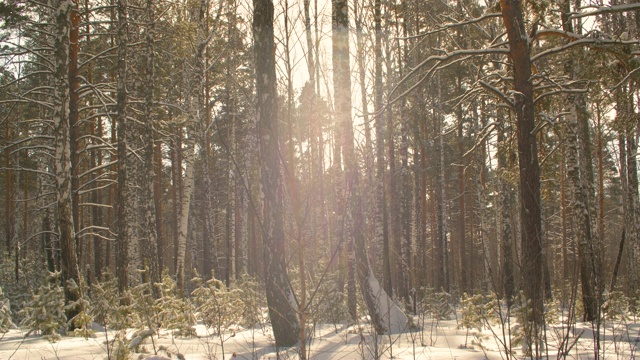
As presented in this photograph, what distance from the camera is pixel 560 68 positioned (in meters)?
11.4

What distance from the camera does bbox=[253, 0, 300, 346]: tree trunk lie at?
217 inches

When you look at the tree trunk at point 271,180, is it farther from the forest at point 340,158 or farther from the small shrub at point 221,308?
the small shrub at point 221,308

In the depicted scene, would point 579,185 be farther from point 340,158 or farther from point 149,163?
point 149,163

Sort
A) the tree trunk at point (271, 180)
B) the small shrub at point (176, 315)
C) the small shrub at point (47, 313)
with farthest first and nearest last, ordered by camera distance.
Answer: the small shrub at point (176, 315), the small shrub at point (47, 313), the tree trunk at point (271, 180)

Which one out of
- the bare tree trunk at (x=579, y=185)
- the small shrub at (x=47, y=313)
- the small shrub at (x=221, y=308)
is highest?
the bare tree trunk at (x=579, y=185)

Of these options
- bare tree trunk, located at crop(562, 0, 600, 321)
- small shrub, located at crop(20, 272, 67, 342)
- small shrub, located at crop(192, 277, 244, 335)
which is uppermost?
bare tree trunk, located at crop(562, 0, 600, 321)

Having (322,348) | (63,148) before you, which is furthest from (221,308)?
(63,148)

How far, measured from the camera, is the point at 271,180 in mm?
5703

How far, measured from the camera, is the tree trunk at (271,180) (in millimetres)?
5520

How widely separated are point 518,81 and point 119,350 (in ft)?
18.8

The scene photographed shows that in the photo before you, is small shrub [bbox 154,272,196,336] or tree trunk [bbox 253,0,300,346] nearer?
tree trunk [bbox 253,0,300,346]

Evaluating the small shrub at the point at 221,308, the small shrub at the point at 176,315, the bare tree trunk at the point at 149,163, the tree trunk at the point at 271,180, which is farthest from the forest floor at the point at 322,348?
the bare tree trunk at the point at 149,163

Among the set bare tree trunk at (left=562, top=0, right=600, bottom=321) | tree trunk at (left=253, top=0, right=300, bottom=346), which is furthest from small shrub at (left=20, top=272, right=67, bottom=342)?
bare tree trunk at (left=562, top=0, right=600, bottom=321)

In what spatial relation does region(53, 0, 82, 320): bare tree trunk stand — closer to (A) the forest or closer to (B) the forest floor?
(A) the forest
